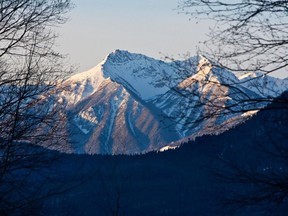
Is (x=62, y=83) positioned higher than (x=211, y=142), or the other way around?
(x=62, y=83)

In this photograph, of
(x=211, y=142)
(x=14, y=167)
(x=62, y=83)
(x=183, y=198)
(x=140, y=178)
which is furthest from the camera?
(x=140, y=178)

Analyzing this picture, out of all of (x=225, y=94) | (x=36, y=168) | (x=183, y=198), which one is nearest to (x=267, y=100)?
(x=225, y=94)

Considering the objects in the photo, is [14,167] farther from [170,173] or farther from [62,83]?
[170,173]

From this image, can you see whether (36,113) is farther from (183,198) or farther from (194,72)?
(183,198)

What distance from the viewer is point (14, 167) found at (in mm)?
10508

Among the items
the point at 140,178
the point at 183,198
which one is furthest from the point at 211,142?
the point at 140,178

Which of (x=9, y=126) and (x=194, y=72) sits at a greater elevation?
(x=9, y=126)

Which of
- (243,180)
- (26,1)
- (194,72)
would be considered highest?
→ (26,1)

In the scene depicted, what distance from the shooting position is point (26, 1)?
1070 centimetres

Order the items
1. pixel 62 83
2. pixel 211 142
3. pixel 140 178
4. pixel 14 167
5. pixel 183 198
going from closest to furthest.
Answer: pixel 211 142, pixel 14 167, pixel 62 83, pixel 183 198, pixel 140 178

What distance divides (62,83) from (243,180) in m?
3.93

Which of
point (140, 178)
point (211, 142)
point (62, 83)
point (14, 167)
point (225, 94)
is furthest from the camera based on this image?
point (140, 178)

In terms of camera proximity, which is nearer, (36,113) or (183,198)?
(36,113)

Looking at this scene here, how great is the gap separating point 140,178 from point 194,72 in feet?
591
